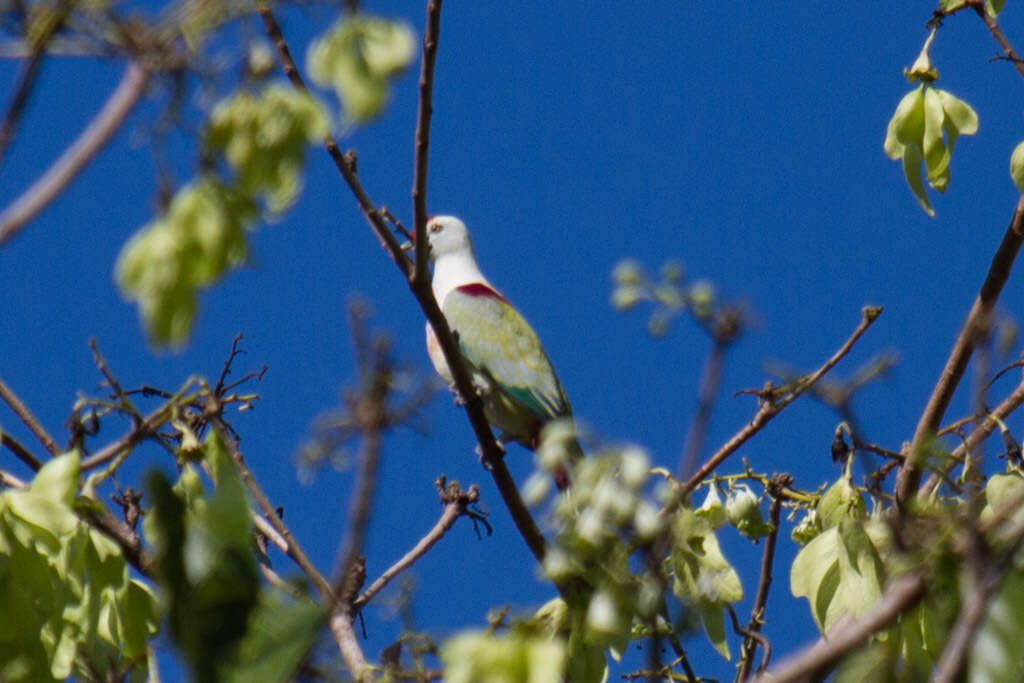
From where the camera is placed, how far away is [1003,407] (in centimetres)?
375

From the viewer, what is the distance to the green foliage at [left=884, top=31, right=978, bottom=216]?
11.0 ft

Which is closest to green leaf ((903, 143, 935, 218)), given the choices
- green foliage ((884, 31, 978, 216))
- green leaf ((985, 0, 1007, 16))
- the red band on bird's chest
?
green foliage ((884, 31, 978, 216))

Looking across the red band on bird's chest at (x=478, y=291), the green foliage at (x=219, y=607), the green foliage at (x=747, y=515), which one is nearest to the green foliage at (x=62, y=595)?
the green foliage at (x=219, y=607)

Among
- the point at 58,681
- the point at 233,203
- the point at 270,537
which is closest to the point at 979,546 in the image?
the point at 233,203

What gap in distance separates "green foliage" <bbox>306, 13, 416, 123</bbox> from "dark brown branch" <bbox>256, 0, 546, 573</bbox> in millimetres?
532

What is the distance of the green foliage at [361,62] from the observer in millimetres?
1362

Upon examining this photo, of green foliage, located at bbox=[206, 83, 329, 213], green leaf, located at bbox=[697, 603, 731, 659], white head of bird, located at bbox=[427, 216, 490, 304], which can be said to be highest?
white head of bird, located at bbox=[427, 216, 490, 304]

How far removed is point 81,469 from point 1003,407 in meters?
2.51

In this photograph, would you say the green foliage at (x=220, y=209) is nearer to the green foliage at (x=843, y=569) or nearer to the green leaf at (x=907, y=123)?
the green foliage at (x=843, y=569)

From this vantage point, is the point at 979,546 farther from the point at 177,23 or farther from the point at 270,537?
the point at 270,537

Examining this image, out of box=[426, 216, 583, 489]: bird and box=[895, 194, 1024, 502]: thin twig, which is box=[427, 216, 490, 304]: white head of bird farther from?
box=[895, 194, 1024, 502]: thin twig

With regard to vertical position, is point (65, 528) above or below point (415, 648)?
above

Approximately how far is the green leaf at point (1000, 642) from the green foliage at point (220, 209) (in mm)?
912

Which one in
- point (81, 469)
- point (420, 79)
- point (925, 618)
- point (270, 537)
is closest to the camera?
point (81, 469)
